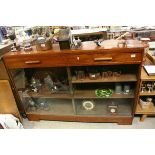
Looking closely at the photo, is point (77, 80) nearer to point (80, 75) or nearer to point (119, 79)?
point (80, 75)

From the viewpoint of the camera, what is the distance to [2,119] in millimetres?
1671

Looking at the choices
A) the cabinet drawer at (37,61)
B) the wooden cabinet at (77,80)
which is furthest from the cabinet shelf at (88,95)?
the cabinet drawer at (37,61)

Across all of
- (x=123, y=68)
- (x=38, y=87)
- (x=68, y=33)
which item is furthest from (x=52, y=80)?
(x=123, y=68)

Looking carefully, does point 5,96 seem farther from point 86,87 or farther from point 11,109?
point 86,87

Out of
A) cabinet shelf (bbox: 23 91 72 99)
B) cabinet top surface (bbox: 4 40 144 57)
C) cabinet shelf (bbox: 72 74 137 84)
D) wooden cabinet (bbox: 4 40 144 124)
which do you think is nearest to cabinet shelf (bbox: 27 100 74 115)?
wooden cabinet (bbox: 4 40 144 124)

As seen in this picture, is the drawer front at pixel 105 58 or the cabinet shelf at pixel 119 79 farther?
the cabinet shelf at pixel 119 79

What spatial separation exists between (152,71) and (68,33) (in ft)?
3.05

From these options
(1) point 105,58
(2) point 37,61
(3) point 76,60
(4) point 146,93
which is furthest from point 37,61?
(4) point 146,93

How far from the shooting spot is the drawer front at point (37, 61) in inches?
58.7

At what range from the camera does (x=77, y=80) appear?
66.0 inches

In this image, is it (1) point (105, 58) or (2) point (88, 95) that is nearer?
(1) point (105, 58)

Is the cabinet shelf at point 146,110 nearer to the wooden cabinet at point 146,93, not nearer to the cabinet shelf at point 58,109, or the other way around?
the wooden cabinet at point 146,93

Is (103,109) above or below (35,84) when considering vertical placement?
below

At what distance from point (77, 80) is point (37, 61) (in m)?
0.45
